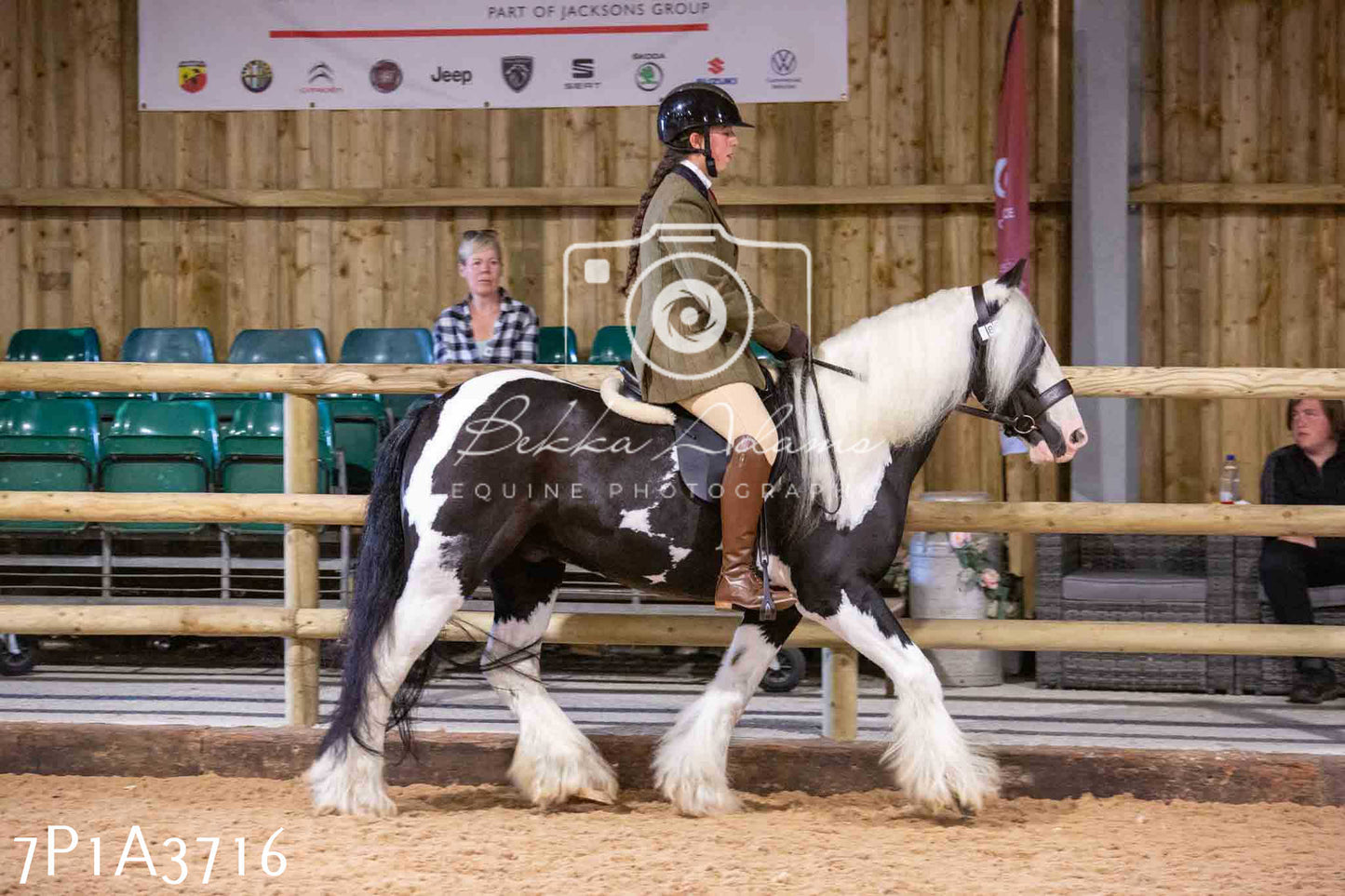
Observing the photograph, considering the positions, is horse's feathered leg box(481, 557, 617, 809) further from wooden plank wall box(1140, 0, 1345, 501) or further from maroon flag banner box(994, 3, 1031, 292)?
wooden plank wall box(1140, 0, 1345, 501)

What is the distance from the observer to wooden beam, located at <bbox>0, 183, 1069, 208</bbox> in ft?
26.2

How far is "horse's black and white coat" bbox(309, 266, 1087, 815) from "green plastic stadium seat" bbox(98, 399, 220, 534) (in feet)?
8.99

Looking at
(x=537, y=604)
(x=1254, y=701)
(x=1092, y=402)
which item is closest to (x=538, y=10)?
(x=1092, y=402)

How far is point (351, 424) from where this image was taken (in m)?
6.78

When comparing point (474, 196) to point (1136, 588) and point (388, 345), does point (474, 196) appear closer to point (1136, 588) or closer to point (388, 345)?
point (388, 345)

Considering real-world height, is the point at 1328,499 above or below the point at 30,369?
below

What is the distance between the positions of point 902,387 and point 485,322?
6.98ft

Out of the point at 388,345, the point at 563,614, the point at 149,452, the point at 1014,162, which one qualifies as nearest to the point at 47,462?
the point at 149,452

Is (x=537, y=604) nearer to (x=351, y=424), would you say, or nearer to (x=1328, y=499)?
(x=351, y=424)

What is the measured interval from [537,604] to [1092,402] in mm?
4248

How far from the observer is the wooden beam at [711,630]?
13.9 feet

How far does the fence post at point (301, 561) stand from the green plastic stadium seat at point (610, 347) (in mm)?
3198

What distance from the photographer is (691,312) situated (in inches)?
151

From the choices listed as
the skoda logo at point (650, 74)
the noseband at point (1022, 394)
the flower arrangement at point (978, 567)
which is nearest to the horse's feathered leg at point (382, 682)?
the noseband at point (1022, 394)
